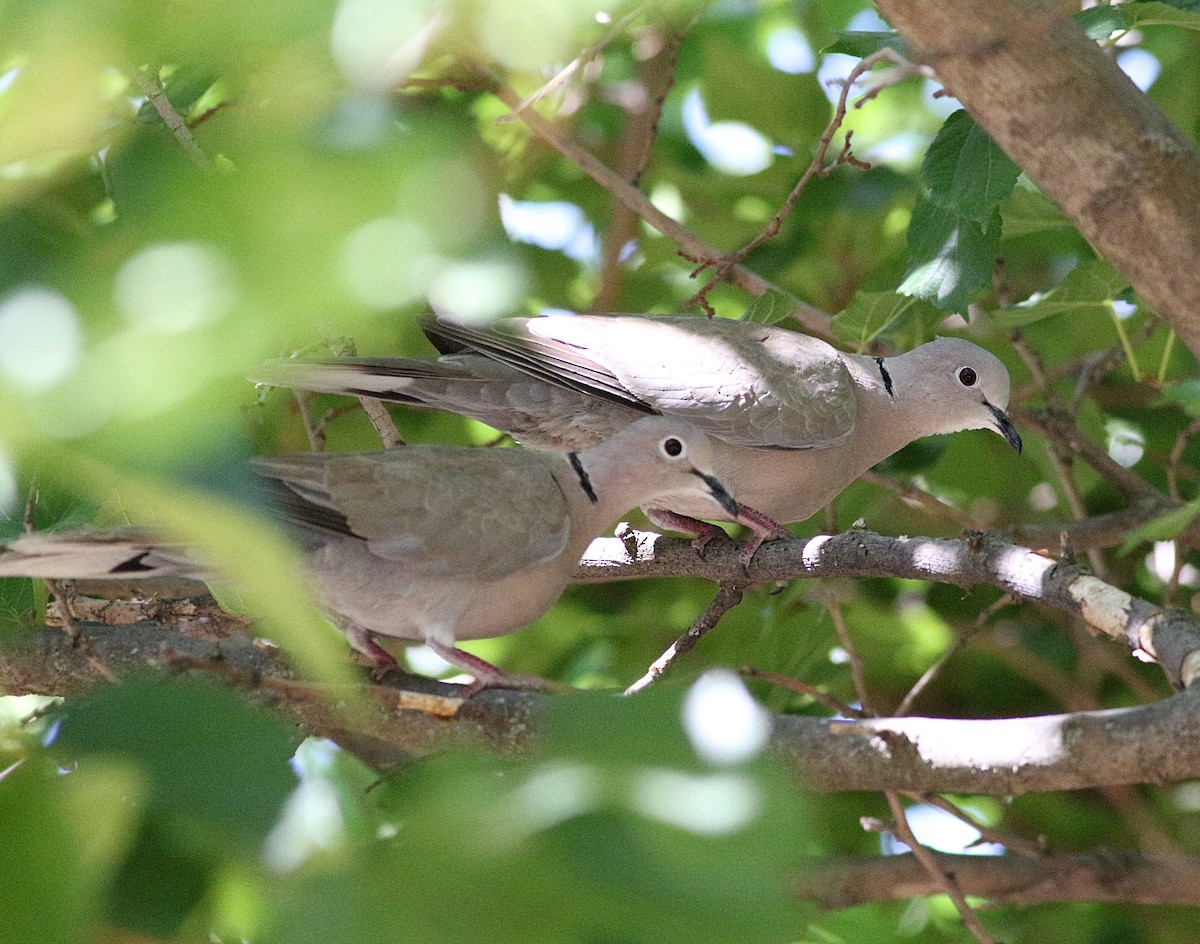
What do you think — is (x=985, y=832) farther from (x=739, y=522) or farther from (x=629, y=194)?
(x=629, y=194)

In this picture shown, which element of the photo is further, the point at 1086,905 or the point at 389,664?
the point at 1086,905

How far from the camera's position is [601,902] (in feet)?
1.54

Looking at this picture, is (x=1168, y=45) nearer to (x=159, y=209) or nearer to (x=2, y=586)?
(x=2, y=586)

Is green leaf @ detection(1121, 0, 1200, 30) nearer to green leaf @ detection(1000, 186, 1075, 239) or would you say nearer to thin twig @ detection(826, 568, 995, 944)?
green leaf @ detection(1000, 186, 1075, 239)

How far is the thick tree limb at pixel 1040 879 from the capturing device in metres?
3.16

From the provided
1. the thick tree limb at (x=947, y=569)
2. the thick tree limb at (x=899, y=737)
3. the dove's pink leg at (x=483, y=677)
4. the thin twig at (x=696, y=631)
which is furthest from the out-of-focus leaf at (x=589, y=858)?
the thin twig at (x=696, y=631)

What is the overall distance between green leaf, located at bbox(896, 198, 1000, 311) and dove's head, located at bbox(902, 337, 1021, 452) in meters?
0.66

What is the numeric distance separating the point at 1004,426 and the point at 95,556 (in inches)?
103

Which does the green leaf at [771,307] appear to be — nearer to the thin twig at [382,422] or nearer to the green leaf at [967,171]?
the green leaf at [967,171]

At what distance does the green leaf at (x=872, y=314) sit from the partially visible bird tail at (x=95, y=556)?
1928 mm

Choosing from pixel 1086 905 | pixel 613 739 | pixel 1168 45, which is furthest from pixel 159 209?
pixel 1168 45

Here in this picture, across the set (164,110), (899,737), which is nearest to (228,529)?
(164,110)

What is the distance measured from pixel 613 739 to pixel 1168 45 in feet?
15.0

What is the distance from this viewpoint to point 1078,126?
1.73 meters
